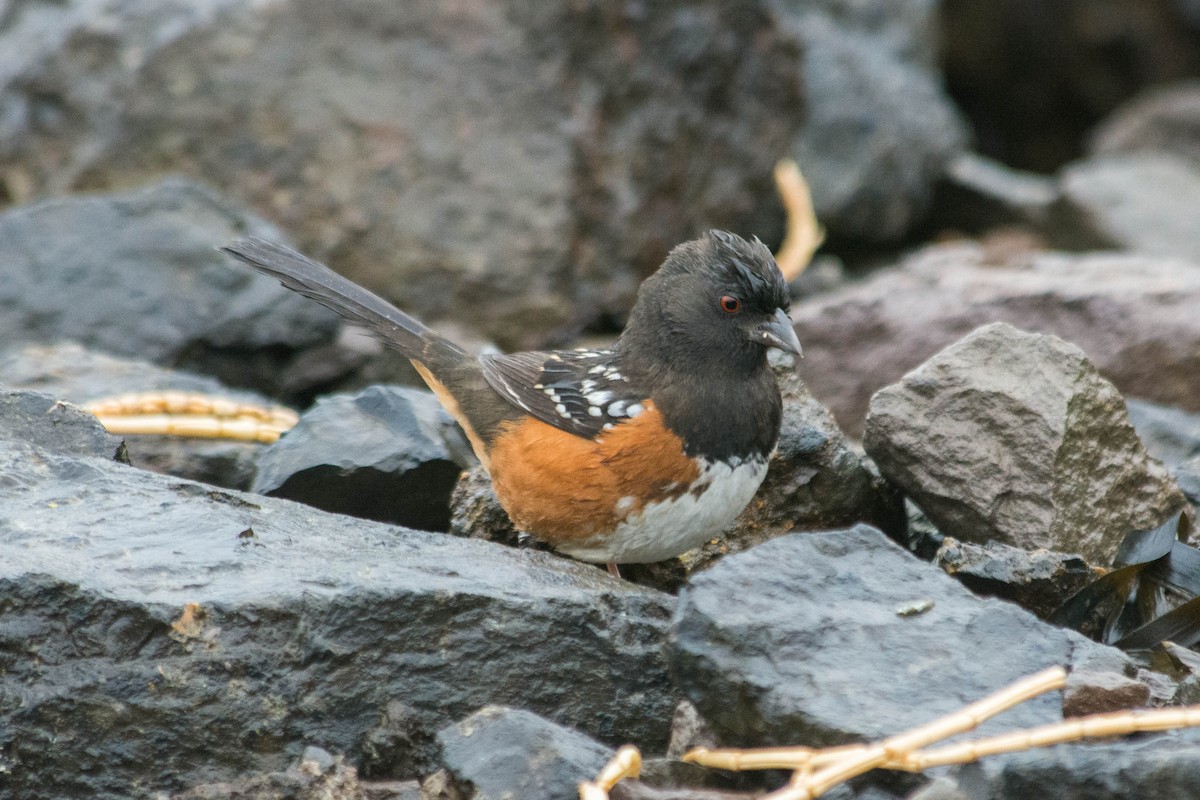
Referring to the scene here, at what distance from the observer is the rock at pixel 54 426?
3564mm

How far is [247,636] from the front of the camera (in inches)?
112

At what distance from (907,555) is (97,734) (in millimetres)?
1725

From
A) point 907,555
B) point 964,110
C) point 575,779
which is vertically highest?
point 907,555

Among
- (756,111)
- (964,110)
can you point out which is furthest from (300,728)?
(964,110)

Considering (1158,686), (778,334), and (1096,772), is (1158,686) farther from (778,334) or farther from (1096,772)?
(778,334)

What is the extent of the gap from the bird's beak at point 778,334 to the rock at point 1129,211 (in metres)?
4.93

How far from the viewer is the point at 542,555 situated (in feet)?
11.8

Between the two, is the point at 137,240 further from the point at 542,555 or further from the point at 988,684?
the point at 988,684

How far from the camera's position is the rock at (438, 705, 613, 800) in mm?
2586

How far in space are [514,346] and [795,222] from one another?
2192mm

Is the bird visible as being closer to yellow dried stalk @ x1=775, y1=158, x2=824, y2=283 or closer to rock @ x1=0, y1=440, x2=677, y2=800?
rock @ x1=0, y1=440, x2=677, y2=800

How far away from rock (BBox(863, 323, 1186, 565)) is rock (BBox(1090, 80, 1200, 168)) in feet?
22.9

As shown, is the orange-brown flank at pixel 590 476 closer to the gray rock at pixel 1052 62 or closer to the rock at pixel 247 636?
the rock at pixel 247 636

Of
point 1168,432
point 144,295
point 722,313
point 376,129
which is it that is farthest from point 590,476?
point 376,129
